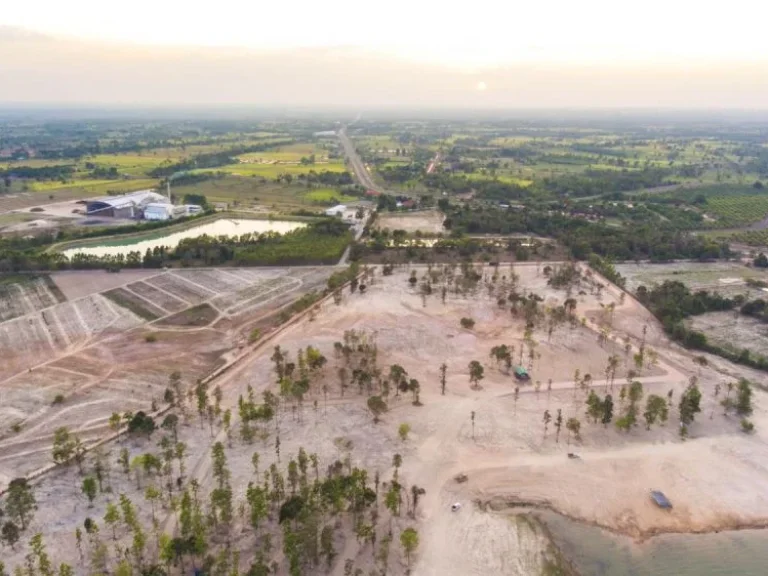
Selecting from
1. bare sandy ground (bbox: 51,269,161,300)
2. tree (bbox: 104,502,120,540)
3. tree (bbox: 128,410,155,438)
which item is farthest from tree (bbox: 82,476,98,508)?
bare sandy ground (bbox: 51,269,161,300)

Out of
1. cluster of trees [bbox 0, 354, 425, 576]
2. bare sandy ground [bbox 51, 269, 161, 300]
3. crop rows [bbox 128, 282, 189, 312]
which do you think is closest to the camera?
cluster of trees [bbox 0, 354, 425, 576]

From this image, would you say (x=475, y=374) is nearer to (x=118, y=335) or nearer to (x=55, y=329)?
(x=118, y=335)

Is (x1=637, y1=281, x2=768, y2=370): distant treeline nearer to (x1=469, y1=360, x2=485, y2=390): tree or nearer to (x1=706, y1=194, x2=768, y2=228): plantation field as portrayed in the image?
(x1=469, y1=360, x2=485, y2=390): tree

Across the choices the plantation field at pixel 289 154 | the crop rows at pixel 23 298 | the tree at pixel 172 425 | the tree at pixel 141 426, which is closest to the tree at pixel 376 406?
the tree at pixel 172 425

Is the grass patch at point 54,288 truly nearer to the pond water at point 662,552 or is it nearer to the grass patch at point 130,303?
the grass patch at point 130,303

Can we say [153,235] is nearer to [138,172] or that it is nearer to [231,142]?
[138,172]
